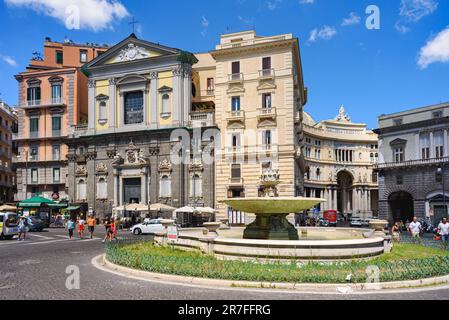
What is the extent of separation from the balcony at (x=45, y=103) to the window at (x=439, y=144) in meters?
42.6

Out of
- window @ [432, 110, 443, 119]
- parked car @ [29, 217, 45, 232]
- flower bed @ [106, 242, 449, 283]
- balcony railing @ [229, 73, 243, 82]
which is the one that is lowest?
parked car @ [29, 217, 45, 232]

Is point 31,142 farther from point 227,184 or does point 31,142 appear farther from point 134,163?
point 227,184

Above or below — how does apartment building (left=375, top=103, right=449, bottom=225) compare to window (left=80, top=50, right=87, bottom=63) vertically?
below

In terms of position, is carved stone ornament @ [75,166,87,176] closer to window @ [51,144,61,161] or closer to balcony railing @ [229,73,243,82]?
window @ [51,144,61,161]

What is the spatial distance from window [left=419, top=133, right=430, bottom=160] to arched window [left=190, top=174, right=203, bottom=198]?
2570 centimetres

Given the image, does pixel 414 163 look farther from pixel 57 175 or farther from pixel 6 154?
pixel 6 154

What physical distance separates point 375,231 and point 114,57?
1395 inches

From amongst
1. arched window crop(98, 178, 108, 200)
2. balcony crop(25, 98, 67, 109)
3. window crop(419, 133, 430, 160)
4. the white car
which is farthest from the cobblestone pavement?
window crop(419, 133, 430, 160)

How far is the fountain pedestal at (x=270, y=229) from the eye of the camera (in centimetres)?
1577

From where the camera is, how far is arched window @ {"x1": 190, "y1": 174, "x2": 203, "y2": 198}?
41.0 meters

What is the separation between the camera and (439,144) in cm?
4578

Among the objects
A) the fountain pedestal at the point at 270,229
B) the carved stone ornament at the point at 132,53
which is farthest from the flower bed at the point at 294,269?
the carved stone ornament at the point at 132,53

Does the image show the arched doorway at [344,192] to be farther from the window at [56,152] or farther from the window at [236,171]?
the window at [56,152]

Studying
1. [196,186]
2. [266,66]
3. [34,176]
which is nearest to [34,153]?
[34,176]
